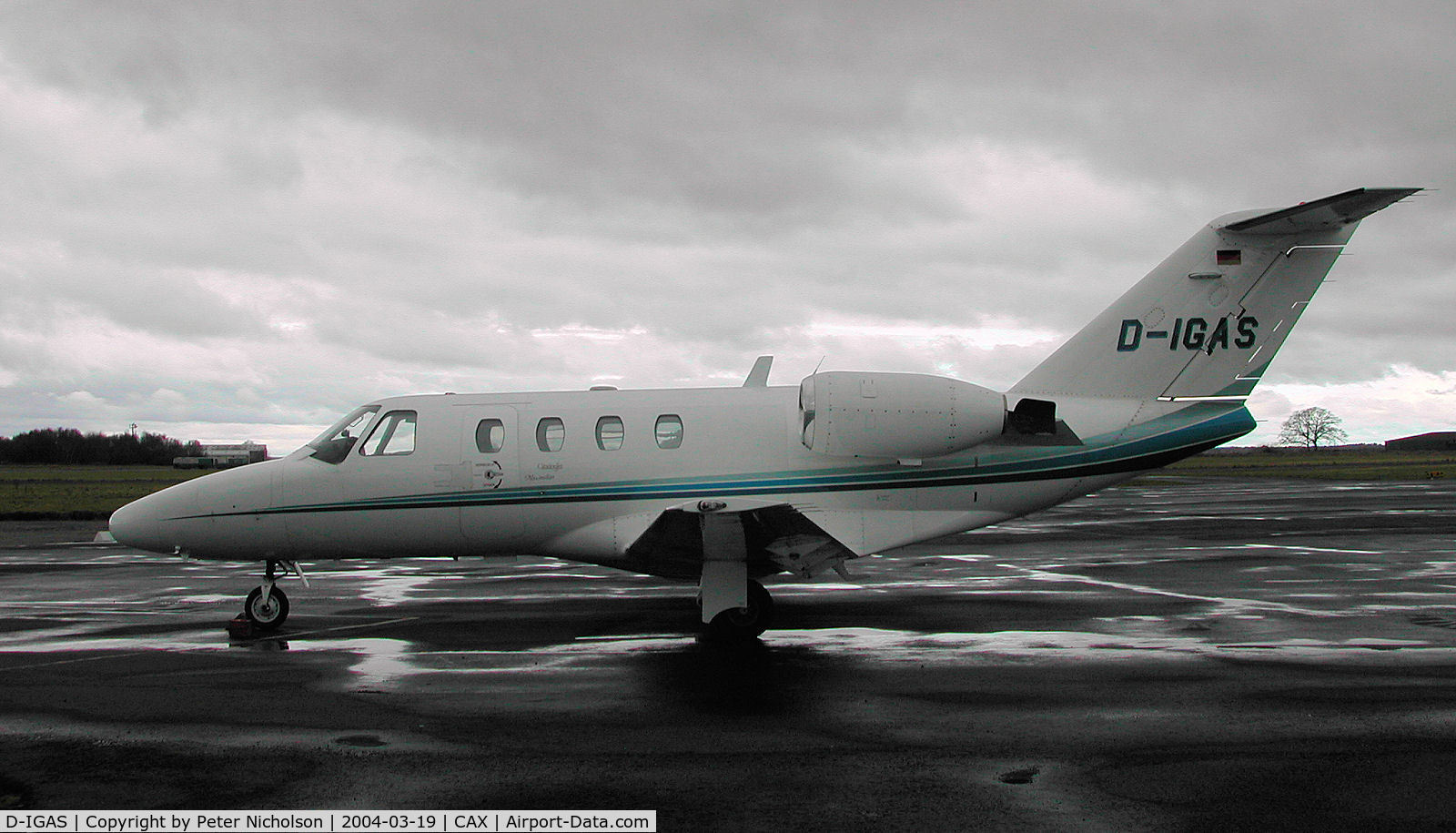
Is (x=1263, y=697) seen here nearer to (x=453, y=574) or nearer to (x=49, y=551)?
(x=453, y=574)

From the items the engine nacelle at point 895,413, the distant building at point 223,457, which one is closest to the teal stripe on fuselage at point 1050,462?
the engine nacelle at point 895,413

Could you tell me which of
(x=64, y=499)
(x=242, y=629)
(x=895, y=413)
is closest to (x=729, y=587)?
(x=895, y=413)

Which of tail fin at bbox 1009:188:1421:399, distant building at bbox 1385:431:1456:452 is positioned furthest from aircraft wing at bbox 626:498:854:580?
distant building at bbox 1385:431:1456:452

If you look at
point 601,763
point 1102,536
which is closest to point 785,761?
point 601,763

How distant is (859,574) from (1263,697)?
900 centimetres

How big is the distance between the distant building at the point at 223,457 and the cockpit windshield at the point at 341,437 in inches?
3209

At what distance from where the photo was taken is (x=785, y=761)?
634cm

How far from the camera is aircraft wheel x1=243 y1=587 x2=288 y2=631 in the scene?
11680 mm

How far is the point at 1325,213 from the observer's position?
10398 mm

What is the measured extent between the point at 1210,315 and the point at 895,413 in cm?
399

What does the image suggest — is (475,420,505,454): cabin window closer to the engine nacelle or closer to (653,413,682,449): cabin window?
(653,413,682,449): cabin window

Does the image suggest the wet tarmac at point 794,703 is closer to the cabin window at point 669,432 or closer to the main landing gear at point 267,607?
the main landing gear at point 267,607

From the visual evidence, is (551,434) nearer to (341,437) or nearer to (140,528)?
(341,437)

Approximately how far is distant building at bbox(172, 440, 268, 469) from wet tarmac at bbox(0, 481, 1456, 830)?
82408 millimetres
